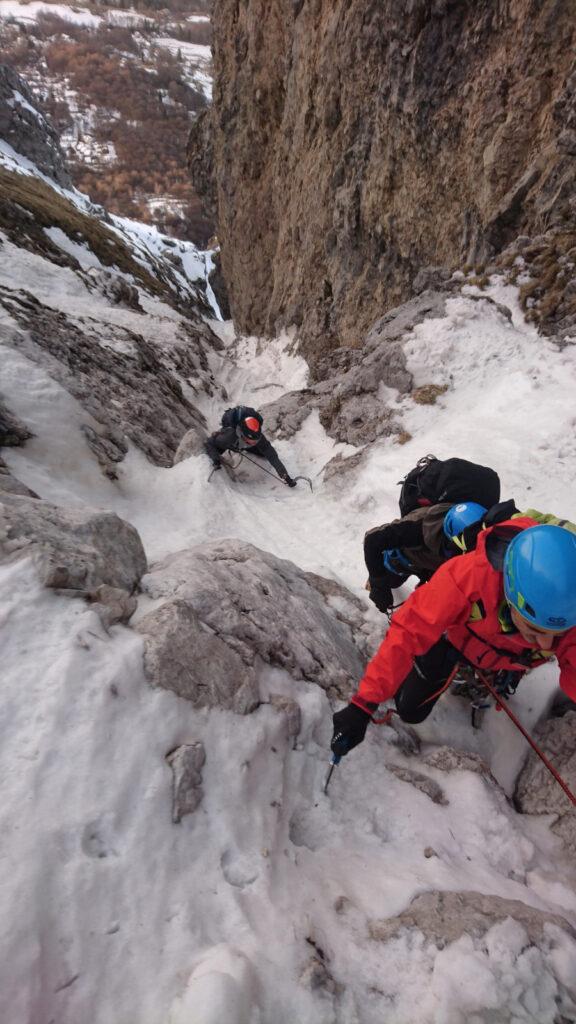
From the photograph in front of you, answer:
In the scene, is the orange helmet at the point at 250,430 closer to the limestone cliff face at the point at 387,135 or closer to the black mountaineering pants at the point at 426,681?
the black mountaineering pants at the point at 426,681

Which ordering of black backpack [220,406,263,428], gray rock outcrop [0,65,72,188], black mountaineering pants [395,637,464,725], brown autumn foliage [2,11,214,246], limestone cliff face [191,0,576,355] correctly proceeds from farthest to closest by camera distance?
brown autumn foliage [2,11,214,246] → gray rock outcrop [0,65,72,188] → limestone cliff face [191,0,576,355] → black backpack [220,406,263,428] → black mountaineering pants [395,637,464,725]

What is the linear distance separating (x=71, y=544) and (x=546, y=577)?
3217 millimetres

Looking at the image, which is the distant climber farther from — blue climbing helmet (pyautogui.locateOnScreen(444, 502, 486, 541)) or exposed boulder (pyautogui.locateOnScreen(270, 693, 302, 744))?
exposed boulder (pyautogui.locateOnScreen(270, 693, 302, 744))

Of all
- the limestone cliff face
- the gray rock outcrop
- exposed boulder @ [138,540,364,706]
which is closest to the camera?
exposed boulder @ [138,540,364,706]

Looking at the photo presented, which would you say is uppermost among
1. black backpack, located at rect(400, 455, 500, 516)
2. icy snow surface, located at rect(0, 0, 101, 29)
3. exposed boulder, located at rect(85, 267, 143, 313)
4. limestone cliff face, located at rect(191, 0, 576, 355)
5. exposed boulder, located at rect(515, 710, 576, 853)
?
icy snow surface, located at rect(0, 0, 101, 29)

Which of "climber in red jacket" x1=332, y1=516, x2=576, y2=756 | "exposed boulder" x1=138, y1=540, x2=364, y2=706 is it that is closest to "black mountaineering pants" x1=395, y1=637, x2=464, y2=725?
"climber in red jacket" x1=332, y1=516, x2=576, y2=756

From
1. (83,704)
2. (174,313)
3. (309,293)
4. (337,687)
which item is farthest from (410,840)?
(174,313)

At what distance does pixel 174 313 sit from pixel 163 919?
88.5 feet

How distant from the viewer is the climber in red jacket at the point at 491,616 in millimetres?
2568

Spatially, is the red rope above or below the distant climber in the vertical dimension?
above

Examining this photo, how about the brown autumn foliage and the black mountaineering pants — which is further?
the brown autumn foliage

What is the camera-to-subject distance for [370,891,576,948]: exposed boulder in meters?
2.53

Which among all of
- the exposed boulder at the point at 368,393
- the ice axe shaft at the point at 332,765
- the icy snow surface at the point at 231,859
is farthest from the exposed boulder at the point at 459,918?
the exposed boulder at the point at 368,393

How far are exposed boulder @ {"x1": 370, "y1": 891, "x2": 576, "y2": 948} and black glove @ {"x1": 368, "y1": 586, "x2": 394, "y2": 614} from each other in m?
2.75
